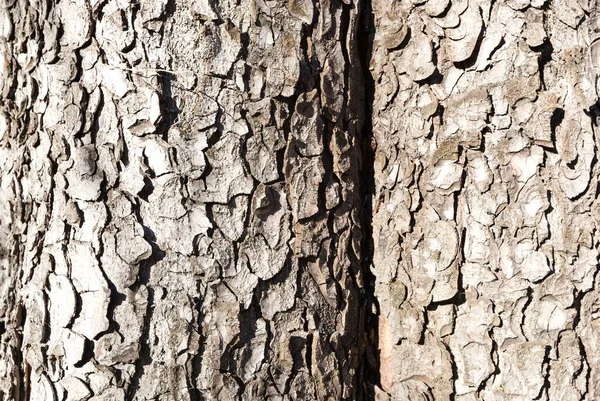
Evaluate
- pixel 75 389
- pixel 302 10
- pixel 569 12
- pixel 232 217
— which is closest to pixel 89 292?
pixel 75 389

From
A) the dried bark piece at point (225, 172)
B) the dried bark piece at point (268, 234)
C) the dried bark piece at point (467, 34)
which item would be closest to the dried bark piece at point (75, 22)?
the dried bark piece at point (225, 172)

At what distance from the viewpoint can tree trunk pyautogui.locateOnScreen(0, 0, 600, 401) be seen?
1.21 m

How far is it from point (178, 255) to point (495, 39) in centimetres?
70

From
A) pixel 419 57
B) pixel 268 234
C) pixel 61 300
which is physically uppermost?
pixel 419 57

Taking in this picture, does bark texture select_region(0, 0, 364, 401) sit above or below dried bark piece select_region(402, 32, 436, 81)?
below

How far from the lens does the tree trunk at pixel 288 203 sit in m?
1.21

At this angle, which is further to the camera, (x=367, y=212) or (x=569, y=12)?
(x=367, y=212)

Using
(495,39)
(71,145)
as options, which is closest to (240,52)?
(71,145)

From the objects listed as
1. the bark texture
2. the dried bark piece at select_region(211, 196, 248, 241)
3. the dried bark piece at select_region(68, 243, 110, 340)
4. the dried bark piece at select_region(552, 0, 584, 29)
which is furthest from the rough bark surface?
the dried bark piece at select_region(68, 243, 110, 340)

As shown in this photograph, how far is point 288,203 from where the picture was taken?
126 cm

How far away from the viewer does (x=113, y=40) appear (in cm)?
123

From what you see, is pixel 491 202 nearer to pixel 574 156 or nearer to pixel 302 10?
pixel 574 156

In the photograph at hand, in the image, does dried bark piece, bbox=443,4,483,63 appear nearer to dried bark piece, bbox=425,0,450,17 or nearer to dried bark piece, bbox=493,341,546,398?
dried bark piece, bbox=425,0,450,17

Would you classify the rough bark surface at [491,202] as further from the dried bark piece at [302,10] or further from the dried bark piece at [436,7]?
the dried bark piece at [302,10]
